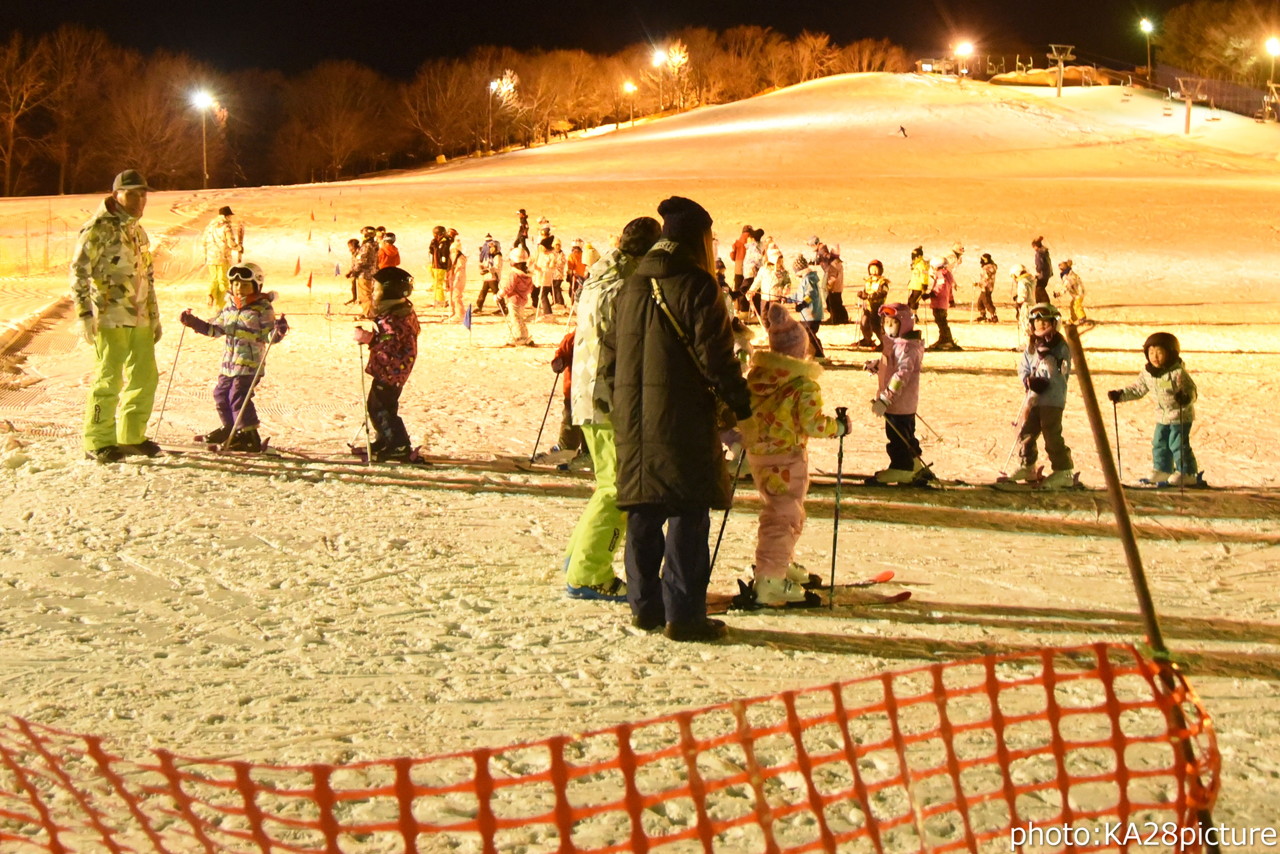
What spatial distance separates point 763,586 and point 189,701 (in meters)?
2.35

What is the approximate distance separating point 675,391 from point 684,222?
639 mm

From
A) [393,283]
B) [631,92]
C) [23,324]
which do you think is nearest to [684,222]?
[393,283]

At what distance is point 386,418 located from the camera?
28.0 ft

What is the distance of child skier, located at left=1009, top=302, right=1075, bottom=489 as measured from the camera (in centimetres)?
817

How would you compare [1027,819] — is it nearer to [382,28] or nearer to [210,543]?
[210,543]

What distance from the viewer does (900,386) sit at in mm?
8258

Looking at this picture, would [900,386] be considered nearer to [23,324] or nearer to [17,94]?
[23,324]

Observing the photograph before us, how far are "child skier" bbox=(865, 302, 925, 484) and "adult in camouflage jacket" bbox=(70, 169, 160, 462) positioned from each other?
4442 millimetres

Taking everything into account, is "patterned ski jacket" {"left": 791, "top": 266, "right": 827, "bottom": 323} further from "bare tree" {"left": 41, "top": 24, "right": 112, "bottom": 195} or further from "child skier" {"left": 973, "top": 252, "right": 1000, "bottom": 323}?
"bare tree" {"left": 41, "top": 24, "right": 112, "bottom": 195}

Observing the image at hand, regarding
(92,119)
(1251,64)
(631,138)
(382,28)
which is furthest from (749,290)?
(382,28)

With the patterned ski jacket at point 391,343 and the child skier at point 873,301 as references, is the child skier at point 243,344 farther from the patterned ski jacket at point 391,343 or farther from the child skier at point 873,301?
the child skier at point 873,301

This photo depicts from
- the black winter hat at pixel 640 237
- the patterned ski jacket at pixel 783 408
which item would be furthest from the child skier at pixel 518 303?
the patterned ski jacket at pixel 783 408

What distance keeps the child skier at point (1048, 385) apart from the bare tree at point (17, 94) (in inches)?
2439

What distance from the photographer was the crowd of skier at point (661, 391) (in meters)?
4.93
